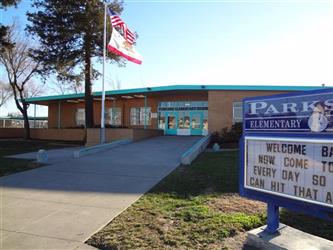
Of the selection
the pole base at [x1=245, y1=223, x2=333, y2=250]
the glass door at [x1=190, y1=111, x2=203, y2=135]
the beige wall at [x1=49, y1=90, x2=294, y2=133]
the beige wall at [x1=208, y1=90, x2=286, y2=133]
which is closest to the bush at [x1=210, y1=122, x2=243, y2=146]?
the beige wall at [x1=208, y1=90, x2=286, y2=133]

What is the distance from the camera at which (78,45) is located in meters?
28.4

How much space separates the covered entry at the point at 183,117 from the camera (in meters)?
35.1

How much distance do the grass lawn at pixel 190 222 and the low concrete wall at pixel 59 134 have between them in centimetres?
2748

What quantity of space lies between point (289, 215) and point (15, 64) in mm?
38322

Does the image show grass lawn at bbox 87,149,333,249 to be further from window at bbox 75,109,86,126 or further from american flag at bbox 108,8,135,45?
window at bbox 75,109,86,126

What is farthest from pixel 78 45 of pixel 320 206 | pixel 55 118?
pixel 320 206

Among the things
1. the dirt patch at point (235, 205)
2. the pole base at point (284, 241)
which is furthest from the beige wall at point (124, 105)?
the pole base at point (284, 241)

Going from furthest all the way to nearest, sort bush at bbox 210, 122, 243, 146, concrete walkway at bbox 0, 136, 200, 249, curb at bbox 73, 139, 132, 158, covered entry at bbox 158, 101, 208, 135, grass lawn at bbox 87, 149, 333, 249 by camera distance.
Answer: covered entry at bbox 158, 101, 208, 135, bush at bbox 210, 122, 243, 146, curb at bbox 73, 139, 132, 158, concrete walkway at bbox 0, 136, 200, 249, grass lawn at bbox 87, 149, 333, 249

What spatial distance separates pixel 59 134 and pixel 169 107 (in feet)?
38.4

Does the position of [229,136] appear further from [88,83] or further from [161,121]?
[88,83]

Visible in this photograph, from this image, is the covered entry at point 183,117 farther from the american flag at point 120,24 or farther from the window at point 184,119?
the american flag at point 120,24

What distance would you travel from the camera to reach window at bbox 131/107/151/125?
37.5 metres

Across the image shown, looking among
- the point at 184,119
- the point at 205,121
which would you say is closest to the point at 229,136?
the point at 205,121

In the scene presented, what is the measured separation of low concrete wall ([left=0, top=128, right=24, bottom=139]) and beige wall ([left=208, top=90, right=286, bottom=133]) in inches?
957
